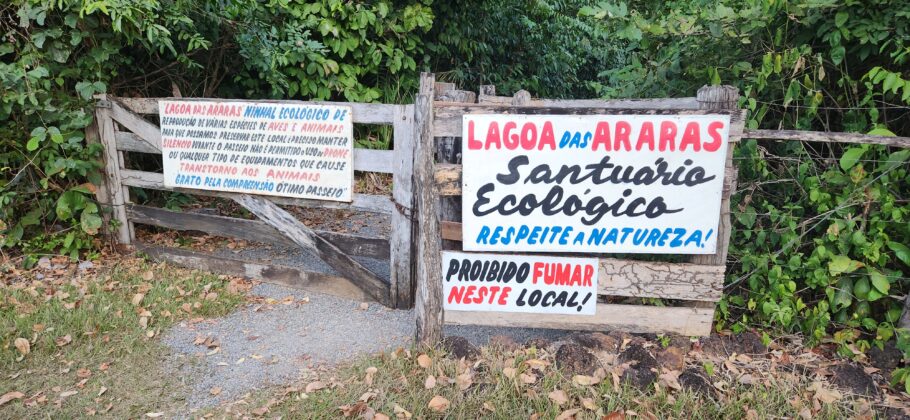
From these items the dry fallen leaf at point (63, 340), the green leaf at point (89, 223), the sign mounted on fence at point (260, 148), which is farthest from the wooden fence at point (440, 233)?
the dry fallen leaf at point (63, 340)

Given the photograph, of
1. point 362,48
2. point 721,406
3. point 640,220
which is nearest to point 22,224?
point 362,48

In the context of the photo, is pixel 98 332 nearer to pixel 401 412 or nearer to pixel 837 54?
pixel 401 412

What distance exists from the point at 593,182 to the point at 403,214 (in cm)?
144

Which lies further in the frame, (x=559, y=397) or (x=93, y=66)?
(x=93, y=66)

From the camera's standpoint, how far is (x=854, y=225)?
354 centimetres

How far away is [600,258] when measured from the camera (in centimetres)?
360

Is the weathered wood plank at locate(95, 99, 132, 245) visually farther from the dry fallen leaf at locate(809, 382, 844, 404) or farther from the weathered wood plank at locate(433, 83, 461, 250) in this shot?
the dry fallen leaf at locate(809, 382, 844, 404)

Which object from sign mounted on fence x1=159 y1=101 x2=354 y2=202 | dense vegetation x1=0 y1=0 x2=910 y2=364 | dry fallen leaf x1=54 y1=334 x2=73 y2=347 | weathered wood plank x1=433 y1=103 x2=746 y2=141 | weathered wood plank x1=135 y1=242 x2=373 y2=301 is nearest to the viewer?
weathered wood plank x1=433 y1=103 x2=746 y2=141

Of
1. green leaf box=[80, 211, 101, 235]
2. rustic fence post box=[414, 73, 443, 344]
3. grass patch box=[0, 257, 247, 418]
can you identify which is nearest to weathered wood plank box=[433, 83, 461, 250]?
rustic fence post box=[414, 73, 443, 344]

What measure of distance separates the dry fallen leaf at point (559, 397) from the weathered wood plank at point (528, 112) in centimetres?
149

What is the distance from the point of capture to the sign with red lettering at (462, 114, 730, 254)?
129 inches

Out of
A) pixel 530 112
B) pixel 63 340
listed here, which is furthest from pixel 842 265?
pixel 63 340

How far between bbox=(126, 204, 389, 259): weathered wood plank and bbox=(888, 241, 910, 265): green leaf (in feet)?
10.4

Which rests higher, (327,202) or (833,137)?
(833,137)
